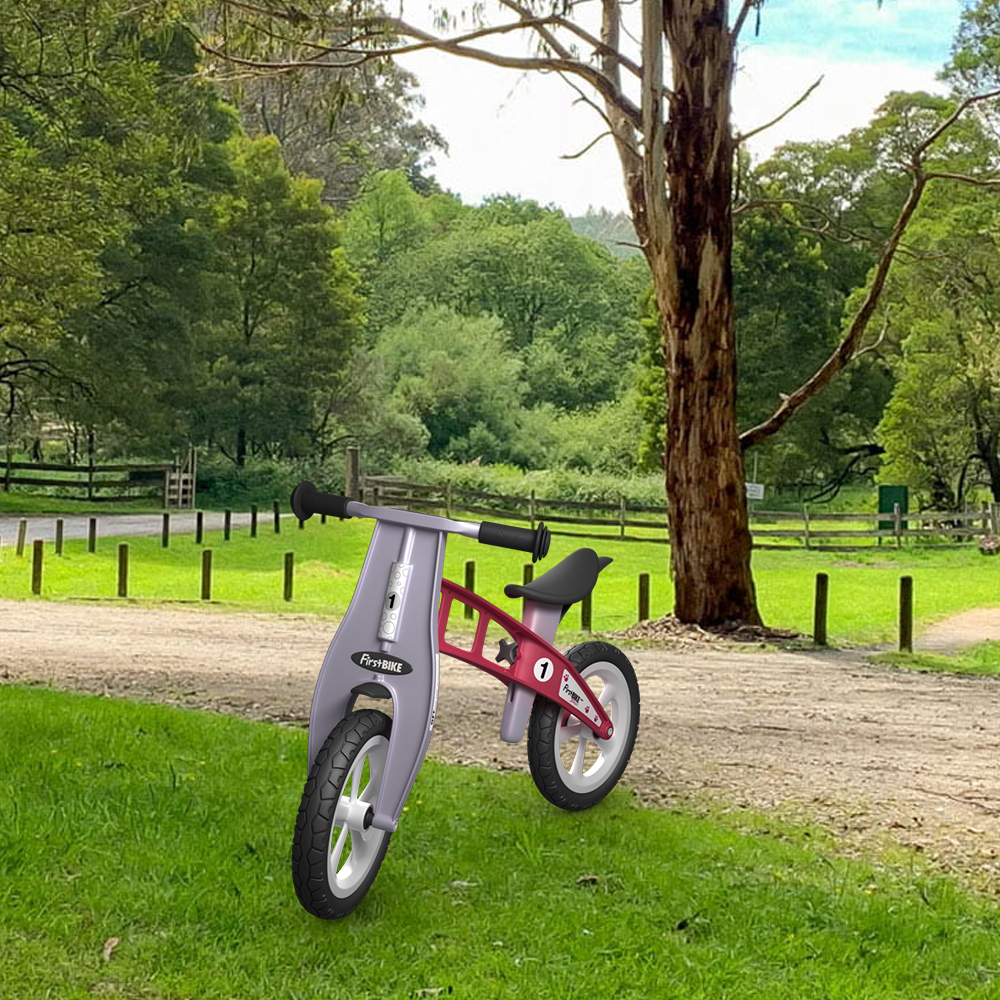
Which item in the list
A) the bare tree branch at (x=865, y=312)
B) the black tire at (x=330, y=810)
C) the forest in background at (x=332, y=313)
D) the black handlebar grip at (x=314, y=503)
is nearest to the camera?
the black tire at (x=330, y=810)

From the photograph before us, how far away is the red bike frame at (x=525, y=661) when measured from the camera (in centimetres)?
487

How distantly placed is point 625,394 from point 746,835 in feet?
172

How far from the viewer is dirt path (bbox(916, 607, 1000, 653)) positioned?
54.5ft

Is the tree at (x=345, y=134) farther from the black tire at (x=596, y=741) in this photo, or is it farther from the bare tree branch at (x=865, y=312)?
the black tire at (x=596, y=741)

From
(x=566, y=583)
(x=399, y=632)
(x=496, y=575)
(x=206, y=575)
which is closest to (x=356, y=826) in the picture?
(x=399, y=632)

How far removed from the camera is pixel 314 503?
15.6ft

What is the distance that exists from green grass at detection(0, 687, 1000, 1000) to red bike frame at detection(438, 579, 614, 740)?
0.57m

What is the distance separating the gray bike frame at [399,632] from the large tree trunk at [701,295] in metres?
10.2

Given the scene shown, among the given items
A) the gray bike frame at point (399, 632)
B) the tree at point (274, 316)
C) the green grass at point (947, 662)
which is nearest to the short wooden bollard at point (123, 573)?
the green grass at point (947, 662)

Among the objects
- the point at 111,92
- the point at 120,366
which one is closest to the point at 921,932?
the point at 111,92

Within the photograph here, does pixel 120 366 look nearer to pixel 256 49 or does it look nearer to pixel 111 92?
pixel 111 92

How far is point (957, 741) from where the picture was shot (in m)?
8.43

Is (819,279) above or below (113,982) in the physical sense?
above

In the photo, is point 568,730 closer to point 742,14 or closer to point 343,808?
point 343,808
